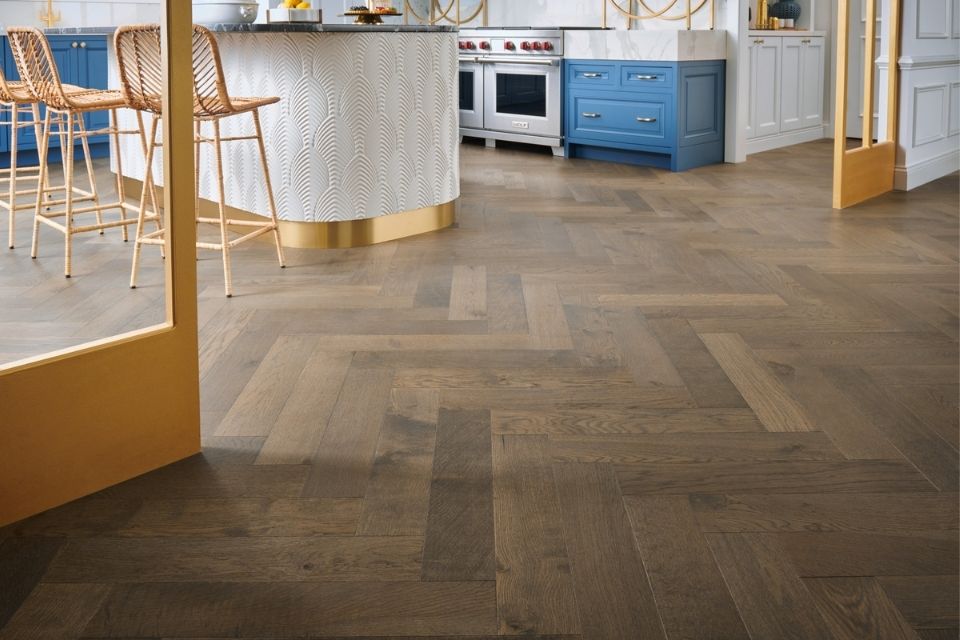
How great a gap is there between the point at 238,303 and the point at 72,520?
1.59 m

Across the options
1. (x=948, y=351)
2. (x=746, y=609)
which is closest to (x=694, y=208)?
(x=948, y=351)

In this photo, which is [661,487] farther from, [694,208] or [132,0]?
[694,208]

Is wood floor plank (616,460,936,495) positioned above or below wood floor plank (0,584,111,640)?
above

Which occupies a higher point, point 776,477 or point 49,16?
point 49,16

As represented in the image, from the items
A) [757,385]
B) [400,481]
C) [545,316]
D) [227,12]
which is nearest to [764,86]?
[227,12]

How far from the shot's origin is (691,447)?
2195 mm

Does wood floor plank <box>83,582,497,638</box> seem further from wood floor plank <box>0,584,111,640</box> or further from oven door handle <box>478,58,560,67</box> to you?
oven door handle <box>478,58,560,67</box>

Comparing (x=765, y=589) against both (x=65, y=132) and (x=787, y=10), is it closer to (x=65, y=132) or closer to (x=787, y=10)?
(x=65, y=132)

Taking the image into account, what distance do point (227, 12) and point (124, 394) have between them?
2807mm

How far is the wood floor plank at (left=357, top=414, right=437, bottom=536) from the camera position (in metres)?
1.86

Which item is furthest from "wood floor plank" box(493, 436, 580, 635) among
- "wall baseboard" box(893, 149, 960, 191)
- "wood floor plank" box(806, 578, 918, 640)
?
"wall baseboard" box(893, 149, 960, 191)

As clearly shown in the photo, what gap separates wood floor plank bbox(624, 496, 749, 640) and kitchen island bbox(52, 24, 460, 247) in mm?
2638

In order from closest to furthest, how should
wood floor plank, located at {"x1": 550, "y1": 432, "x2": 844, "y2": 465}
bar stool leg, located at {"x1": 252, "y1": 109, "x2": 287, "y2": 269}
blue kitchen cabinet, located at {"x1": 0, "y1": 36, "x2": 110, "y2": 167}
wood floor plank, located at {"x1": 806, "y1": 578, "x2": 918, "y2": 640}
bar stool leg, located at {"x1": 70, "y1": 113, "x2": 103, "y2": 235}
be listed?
1. wood floor plank, located at {"x1": 806, "y1": 578, "x2": 918, "y2": 640}
2. wood floor plank, located at {"x1": 550, "y1": 432, "x2": 844, "y2": 465}
3. blue kitchen cabinet, located at {"x1": 0, "y1": 36, "x2": 110, "y2": 167}
4. bar stool leg, located at {"x1": 70, "y1": 113, "x2": 103, "y2": 235}
5. bar stool leg, located at {"x1": 252, "y1": 109, "x2": 287, "y2": 269}

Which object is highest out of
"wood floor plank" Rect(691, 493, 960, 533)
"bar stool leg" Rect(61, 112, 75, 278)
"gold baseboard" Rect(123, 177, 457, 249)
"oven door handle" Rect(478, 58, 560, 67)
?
"oven door handle" Rect(478, 58, 560, 67)
